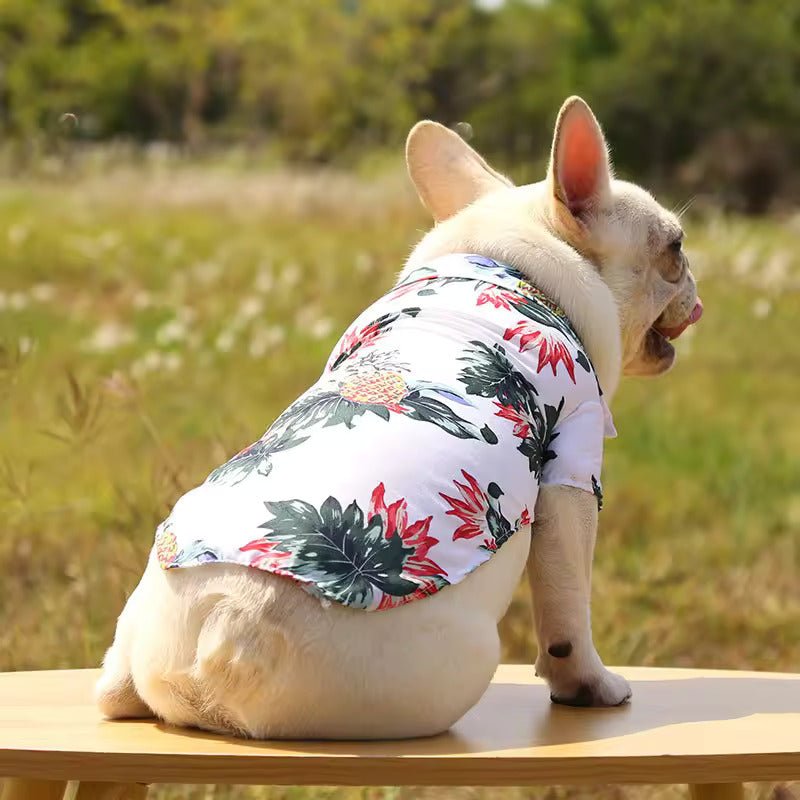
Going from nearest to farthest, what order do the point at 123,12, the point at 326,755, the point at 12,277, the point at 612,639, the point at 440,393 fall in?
the point at 326,755 → the point at 440,393 → the point at 612,639 → the point at 12,277 → the point at 123,12

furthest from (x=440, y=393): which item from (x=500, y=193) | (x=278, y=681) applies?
(x=500, y=193)

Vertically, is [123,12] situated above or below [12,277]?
above

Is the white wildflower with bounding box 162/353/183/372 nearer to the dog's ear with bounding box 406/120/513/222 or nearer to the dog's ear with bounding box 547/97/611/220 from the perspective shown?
the dog's ear with bounding box 406/120/513/222

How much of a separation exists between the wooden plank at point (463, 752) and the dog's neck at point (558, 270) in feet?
1.96

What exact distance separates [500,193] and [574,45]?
29455 mm

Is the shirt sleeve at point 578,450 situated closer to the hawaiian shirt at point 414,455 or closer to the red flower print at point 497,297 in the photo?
the hawaiian shirt at point 414,455

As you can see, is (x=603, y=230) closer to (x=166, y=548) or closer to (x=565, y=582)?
(x=565, y=582)

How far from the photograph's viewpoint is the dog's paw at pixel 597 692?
2.19 metres

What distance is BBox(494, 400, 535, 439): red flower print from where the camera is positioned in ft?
6.57

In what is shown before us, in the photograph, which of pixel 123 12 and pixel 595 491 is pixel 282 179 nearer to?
pixel 595 491

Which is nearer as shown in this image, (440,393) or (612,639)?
(440,393)

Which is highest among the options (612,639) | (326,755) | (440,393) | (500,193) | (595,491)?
(500,193)

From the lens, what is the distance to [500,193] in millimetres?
2564

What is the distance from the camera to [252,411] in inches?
230
